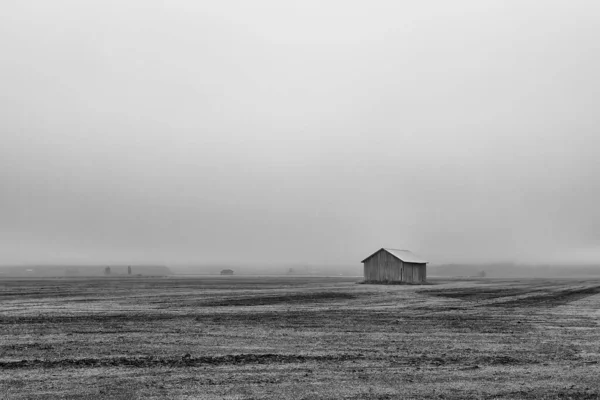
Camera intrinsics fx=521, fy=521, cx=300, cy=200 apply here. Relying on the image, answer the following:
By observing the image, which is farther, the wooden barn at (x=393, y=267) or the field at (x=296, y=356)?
the wooden barn at (x=393, y=267)

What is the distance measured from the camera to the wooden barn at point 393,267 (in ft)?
238

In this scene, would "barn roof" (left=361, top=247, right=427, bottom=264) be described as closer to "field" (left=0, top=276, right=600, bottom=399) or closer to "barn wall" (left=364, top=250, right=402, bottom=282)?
"barn wall" (left=364, top=250, right=402, bottom=282)

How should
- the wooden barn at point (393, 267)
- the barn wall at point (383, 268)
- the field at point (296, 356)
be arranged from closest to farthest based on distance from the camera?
the field at point (296, 356) < the wooden barn at point (393, 267) < the barn wall at point (383, 268)

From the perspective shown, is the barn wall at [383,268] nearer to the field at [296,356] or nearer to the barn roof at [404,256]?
the barn roof at [404,256]

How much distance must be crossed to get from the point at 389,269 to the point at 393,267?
2.42ft

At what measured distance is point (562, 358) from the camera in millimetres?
14586

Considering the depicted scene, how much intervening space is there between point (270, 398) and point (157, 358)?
525cm

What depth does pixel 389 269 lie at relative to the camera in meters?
73.4

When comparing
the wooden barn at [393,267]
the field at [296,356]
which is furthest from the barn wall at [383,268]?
the field at [296,356]

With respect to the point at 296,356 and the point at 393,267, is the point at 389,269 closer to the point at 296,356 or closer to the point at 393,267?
the point at 393,267

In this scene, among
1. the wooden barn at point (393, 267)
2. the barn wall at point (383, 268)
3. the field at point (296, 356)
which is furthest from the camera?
the barn wall at point (383, 268)

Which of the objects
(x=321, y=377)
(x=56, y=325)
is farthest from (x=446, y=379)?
(x=56, y=325)

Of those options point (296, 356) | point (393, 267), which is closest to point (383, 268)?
point (393, 267)

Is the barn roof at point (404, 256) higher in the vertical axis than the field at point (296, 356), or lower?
higher
